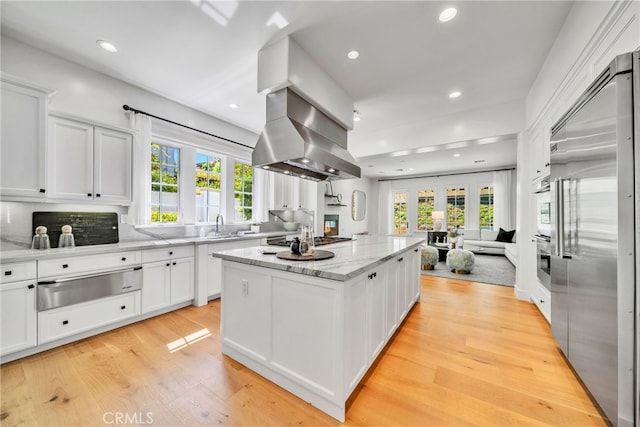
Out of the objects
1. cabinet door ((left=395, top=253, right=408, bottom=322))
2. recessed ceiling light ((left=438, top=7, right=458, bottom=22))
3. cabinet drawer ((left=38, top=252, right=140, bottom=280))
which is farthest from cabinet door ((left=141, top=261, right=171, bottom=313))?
recessed ceiling light ((left=438, top=7, right=458, bottom=22))

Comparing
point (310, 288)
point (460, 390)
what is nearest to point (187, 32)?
point (310, 288)

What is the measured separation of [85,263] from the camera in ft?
7.38

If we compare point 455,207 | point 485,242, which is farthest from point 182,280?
point 455,207

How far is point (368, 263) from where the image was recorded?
5.19ft

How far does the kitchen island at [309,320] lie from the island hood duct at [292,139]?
96 centimetres

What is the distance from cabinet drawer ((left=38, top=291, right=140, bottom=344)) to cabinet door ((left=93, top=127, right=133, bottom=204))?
108 cm

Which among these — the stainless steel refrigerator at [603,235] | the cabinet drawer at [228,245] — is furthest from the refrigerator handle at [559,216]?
the cabinet drawer at [228,245]

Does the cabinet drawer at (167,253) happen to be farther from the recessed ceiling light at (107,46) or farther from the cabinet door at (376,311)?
the cabinet door at (376,311)

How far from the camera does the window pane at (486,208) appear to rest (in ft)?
25.4

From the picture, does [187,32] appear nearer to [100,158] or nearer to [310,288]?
[100,158]

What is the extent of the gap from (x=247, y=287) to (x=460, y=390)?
166cm

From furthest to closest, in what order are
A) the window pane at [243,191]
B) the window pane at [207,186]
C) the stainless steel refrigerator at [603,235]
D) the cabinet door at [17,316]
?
the window pane at [243,191] < the window pane at [207,186] < the cabinet door at [17,316] < the stainless steel refrigerator at [603,235]

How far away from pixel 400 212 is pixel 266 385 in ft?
27.9

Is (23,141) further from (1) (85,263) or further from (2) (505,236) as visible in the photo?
(2) (505,236)
